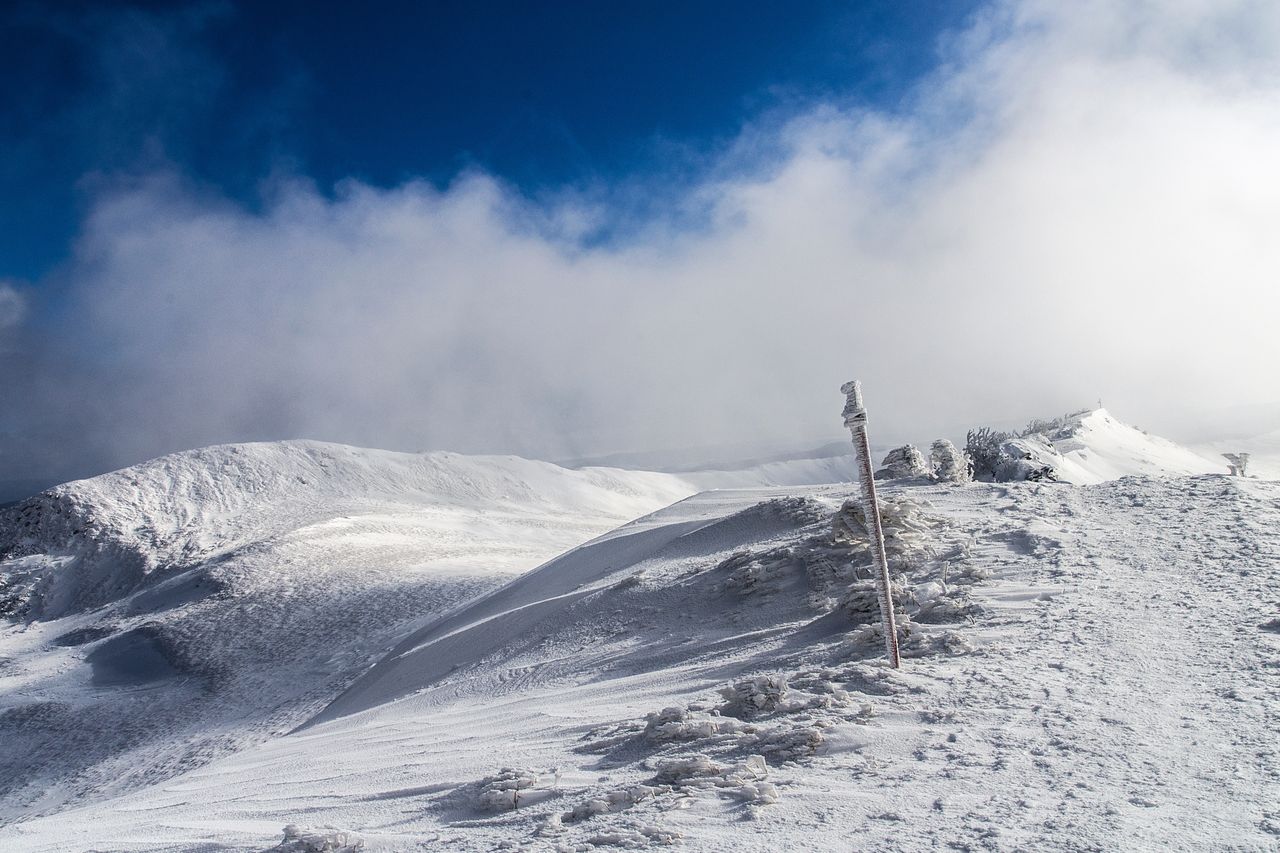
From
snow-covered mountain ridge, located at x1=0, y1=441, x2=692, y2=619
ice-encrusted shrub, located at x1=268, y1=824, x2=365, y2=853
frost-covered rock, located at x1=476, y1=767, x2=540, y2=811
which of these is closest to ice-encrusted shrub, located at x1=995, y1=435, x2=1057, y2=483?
frost-covered rock, located at x1=476, y1=767, x2=540, y2=811

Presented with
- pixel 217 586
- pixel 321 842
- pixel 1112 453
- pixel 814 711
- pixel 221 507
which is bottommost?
pixel 321 842

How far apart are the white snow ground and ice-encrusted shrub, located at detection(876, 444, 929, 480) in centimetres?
388

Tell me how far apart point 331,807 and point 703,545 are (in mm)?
11225

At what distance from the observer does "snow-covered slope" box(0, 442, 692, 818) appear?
63.6 feet

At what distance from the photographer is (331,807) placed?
20.3 feet

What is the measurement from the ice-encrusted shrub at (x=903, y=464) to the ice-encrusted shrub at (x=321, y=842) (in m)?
17.5

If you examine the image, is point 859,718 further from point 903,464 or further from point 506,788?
point 903,464

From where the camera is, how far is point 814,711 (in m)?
6.12

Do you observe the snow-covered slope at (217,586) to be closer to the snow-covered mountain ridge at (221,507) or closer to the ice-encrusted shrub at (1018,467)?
the snow-covered mountain ridge at (221,507)

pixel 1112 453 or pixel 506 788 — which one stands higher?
pixel 1112 453

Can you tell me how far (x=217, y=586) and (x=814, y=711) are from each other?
29.4 m

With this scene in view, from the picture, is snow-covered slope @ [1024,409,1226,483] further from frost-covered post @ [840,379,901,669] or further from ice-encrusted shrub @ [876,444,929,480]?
frost-covered post @ [840,379,901,669]

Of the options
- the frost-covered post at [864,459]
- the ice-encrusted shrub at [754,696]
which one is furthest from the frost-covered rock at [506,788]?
the frost-covered post at [864,459]

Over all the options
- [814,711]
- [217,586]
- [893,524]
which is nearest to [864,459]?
[814,711]
